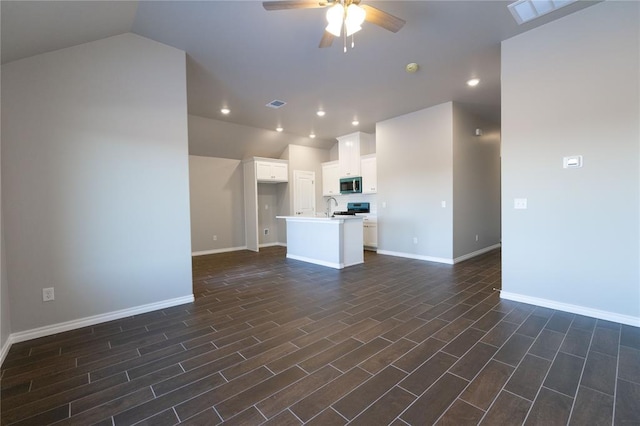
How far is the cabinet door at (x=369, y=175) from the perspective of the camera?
6.48m

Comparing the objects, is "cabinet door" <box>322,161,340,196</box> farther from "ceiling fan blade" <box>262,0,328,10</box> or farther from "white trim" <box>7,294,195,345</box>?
"ceiling fan blade" <box>262,0,328,10</box>

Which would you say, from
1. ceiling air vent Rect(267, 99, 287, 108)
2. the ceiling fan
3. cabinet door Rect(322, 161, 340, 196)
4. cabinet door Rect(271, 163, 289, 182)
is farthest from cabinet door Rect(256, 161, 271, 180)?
the ceiling fan

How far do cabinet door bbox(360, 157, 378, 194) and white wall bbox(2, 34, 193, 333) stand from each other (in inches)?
171

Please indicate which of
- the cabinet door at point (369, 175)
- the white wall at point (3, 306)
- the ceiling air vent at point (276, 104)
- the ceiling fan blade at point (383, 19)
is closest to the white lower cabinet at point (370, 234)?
the cabinet door at point (369, 175)

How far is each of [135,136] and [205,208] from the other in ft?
13.2

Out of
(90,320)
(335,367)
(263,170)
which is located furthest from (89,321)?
(263,170)

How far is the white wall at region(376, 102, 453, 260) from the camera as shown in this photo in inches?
200

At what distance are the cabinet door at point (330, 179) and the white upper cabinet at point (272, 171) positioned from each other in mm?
1182

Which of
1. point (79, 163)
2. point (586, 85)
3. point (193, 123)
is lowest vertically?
point (79, 163)

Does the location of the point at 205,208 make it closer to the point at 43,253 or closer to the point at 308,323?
the point at 43,253

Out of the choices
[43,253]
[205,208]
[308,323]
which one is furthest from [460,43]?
[205,208]

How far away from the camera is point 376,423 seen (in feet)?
4.74

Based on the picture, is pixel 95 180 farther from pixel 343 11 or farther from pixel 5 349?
pixel 343 11

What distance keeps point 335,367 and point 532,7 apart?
358 cm
